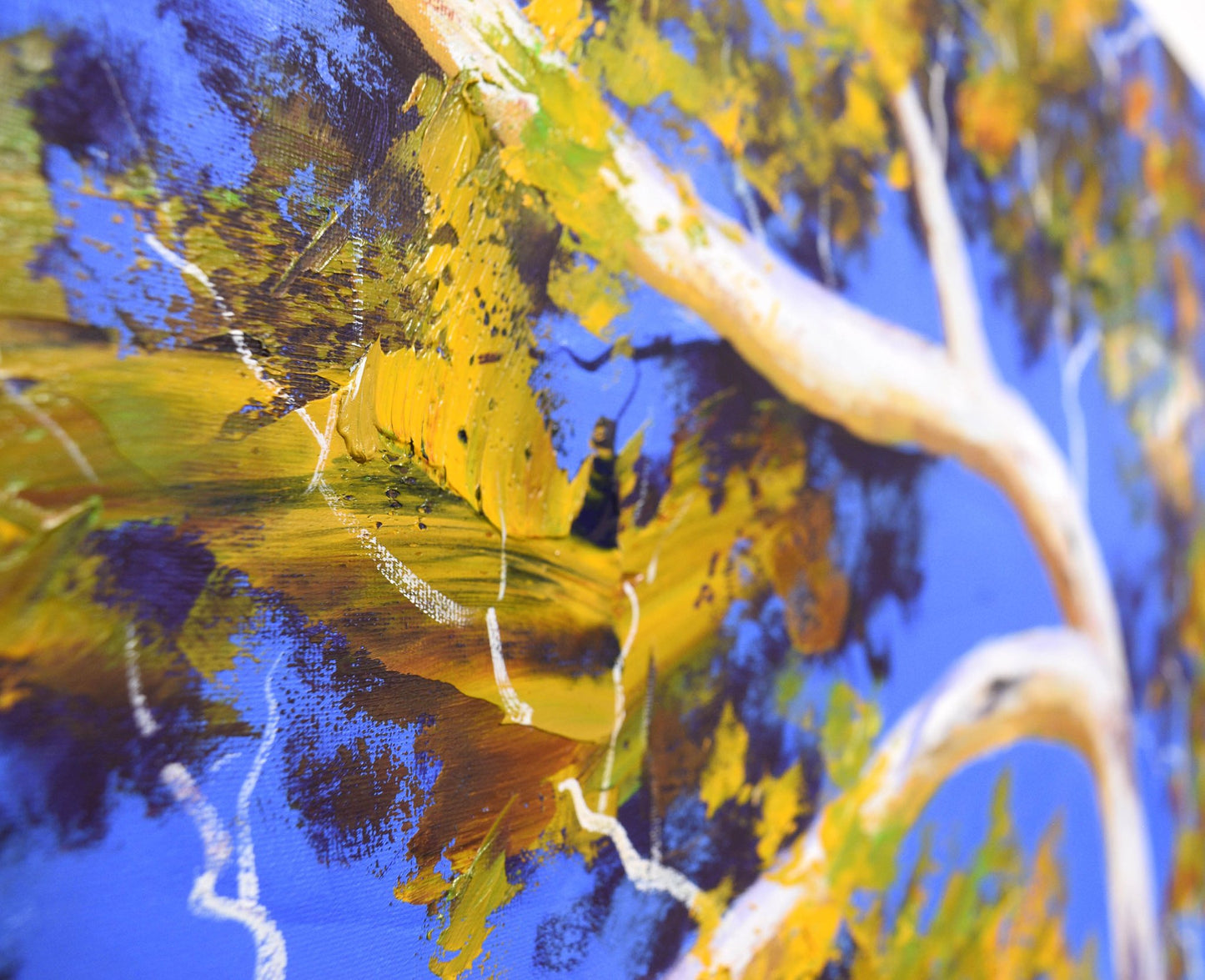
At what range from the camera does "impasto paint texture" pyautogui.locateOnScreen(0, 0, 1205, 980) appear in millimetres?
459

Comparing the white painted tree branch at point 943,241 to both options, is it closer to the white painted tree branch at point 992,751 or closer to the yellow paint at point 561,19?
the white painted tree branch at point 992,751

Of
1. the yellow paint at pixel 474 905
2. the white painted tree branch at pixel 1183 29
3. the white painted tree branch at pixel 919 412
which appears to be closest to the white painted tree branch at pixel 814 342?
the white painted tree branch at pixel 919 412

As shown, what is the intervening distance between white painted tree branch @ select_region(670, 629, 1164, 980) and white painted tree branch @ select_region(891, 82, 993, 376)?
1.40 feet

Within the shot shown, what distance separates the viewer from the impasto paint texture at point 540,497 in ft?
1.51

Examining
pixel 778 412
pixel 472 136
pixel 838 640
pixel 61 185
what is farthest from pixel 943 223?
pixel 61 185

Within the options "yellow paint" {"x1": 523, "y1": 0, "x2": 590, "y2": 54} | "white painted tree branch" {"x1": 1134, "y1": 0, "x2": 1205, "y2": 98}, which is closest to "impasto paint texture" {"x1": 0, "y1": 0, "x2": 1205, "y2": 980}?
"yellow paint" {"x1": 523, "y1": 0, "x2": 590, "y2": 54}

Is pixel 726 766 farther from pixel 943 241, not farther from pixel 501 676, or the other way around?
pixel 943 241

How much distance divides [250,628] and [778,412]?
0.59 m

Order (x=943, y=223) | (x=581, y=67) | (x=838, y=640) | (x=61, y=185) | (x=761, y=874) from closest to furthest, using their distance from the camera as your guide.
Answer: (x=61, y=185) → (x=581, y=67) → (x=761, y=874) → (x=838, y=640) → (x=943, y=223)

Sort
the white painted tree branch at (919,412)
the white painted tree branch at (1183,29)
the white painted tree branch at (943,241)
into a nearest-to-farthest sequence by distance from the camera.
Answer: the white painted tree branch at (919,412) → the white painted tree branch at (943,241) → the white painted tree branch at (1183,29)

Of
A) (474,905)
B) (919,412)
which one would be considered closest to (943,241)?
(919,412)

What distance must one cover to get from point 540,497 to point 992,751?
84 centimetres

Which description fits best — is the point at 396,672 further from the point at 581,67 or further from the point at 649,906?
the point at 581,67

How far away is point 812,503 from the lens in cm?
94
